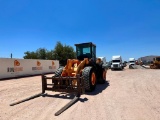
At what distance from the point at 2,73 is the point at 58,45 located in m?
36.1

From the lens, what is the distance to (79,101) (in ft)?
24.2

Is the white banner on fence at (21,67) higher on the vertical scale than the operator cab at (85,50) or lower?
lower

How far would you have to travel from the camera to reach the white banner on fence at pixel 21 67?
2099 centimetres

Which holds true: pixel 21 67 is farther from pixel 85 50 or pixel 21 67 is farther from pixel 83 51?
pixel 85 50

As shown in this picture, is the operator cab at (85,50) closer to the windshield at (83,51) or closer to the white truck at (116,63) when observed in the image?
the windshield at (83,51)

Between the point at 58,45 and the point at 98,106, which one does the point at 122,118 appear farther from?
the point at 58,45

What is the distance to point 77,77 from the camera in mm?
7953

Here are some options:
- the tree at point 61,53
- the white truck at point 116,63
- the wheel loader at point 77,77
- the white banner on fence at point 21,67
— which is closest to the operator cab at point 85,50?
the wheel loader at point 77,77

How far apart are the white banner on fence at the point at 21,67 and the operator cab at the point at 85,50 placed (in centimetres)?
1332

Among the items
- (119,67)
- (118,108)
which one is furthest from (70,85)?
(119,67)

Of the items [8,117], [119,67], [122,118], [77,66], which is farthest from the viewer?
[119,67]

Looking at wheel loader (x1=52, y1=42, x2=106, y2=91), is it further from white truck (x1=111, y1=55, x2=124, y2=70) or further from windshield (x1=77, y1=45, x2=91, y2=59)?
white truck (x1=111, y1=55, x2=124, y2=70)

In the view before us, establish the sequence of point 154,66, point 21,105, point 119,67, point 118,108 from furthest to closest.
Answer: point 154,66 → point 119,67 → point 21,105 → point 118,108

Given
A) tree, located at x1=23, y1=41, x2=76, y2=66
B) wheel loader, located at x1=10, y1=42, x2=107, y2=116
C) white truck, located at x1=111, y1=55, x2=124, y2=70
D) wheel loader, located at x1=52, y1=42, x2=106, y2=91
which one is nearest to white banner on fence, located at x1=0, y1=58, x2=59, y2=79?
white truck, located at x1=111, y1=55, x2=124, y2=70
